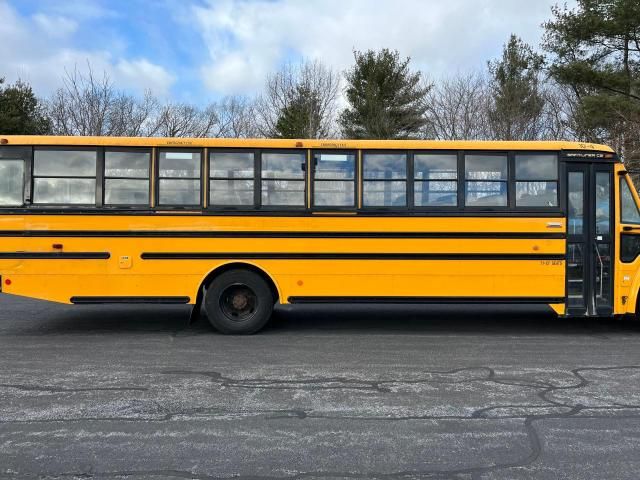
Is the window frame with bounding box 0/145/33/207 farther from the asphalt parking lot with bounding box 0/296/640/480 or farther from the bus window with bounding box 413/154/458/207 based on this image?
the bus window with bounding box 413/154/458/207

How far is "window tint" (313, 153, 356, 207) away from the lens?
762 cm

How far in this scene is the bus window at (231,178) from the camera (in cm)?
756

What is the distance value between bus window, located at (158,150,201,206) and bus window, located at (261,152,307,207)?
3.11ft

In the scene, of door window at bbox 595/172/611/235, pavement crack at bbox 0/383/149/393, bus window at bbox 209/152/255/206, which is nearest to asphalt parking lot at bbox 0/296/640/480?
pavement crack at bbox 0/383/149/393

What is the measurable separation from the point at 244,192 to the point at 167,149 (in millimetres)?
1221

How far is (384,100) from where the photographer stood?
25.2 meters

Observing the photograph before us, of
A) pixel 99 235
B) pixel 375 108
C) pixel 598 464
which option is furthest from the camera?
pixel 375 108

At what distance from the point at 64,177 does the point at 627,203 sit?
7.92m

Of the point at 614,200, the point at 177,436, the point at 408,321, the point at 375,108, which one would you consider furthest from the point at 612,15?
the point at 177,436

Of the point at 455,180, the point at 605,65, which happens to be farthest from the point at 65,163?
the point at 605,65

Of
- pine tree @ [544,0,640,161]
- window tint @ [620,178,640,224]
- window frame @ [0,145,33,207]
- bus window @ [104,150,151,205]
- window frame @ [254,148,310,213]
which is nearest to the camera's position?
window frame @ [0,145,33,207]

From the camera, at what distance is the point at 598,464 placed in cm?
359

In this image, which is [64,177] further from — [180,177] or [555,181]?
[555,181]

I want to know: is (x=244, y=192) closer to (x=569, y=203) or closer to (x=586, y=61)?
(x=569, y=203)
